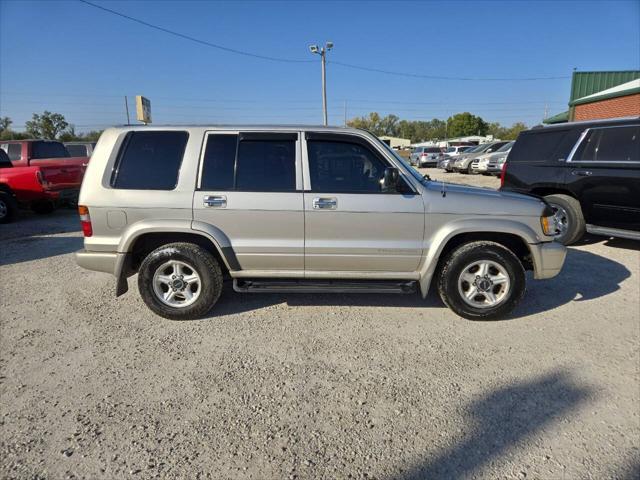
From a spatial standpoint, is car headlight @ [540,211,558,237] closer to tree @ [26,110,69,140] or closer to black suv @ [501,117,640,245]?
black suv @ [501,117,640,245]

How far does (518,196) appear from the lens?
3.75m

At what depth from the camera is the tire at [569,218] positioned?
5912 millimetres

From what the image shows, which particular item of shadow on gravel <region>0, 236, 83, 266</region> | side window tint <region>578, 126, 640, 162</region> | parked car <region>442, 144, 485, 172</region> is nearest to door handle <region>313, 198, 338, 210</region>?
side window tint <region>578, 126, 640, 162</region>

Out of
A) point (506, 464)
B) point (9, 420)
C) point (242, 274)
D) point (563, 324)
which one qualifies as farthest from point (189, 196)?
point (563, 324)

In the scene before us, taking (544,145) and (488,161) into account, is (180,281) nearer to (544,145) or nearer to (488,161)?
(544,145)

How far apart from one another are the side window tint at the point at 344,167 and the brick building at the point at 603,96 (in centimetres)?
1681

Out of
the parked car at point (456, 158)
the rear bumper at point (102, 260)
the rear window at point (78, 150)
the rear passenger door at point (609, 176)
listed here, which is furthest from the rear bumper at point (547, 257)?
the parked car at point (456, 158)

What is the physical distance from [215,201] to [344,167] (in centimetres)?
132

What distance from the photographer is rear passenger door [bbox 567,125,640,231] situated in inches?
211

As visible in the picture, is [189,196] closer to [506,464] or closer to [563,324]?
[506,464]

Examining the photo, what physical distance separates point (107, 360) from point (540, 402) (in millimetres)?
3353

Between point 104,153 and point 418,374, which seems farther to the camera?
point 104,153

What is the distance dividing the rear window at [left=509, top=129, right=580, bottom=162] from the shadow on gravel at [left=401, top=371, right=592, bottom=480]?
4757 mm

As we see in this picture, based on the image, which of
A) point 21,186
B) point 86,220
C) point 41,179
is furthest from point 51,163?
point 86,220
